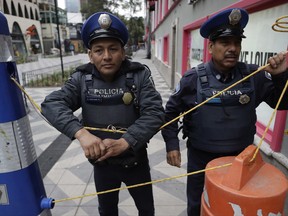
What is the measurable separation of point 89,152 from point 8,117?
463 millimetres

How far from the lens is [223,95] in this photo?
5.06 feet

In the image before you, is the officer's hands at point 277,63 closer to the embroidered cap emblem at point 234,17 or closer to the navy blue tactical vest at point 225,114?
the navy blue tactical vest at point 225,114

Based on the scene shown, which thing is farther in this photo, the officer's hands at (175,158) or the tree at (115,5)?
the tree at (115,5)

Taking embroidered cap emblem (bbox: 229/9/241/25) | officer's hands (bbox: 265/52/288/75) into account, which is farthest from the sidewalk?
embroidered cap emblem (bbox: 229/9/241/25)

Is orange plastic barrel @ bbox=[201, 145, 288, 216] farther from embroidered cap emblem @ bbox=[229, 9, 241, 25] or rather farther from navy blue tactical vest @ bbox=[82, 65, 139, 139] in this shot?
embroidered cap emblem @ bbox=[229, 9, 241, 25]

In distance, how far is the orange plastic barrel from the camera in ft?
3.15

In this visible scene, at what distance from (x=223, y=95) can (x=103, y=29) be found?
0.83 meters

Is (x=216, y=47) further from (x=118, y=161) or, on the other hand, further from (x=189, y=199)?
(x=189, y=199)

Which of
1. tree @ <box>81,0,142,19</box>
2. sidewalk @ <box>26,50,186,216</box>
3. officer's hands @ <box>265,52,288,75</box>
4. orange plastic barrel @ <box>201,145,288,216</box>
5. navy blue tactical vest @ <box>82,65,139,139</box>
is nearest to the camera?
orange plastic barrel @ <box>201,145,288,216</box>

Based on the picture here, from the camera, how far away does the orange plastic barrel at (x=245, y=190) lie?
96 cm

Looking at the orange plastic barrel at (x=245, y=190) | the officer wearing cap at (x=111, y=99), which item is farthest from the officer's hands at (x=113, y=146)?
the orange plastic barrel at (x=245, y=190)

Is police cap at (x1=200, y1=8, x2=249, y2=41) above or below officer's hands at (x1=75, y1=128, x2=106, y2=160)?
above

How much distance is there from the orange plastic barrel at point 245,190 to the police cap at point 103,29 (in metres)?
0.91

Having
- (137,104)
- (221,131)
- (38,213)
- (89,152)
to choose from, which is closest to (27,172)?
(38,213)
